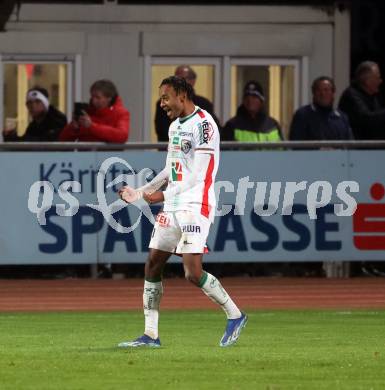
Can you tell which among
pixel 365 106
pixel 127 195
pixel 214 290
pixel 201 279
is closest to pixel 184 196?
pixel 127 195

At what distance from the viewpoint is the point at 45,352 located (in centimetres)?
1145

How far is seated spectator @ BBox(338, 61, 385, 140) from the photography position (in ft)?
63.4

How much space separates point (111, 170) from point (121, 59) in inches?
184

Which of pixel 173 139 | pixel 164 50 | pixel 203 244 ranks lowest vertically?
pixel 203 244

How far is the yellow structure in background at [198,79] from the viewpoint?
2306cm

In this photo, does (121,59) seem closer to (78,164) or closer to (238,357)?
(78,164)

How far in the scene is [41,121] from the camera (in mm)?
19312

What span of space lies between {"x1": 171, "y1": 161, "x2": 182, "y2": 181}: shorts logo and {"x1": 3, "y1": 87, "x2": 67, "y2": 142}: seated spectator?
7685 millimetres

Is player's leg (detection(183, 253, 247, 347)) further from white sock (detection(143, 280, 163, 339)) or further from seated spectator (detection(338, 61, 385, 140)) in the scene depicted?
seated spectator (detection(338, 61, 385, 140))

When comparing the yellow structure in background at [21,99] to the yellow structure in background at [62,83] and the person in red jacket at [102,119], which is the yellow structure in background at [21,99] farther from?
the person in red jacket at [102,119]

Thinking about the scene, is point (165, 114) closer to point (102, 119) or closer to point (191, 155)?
point (102, 119)

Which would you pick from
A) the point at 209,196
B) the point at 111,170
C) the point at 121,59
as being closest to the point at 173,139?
the point at 209,196

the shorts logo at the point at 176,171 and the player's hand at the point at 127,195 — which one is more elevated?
the shorts logo at the point at 176,171

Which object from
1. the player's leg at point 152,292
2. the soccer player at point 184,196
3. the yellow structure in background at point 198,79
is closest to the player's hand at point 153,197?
the soccer player at point 184,196
